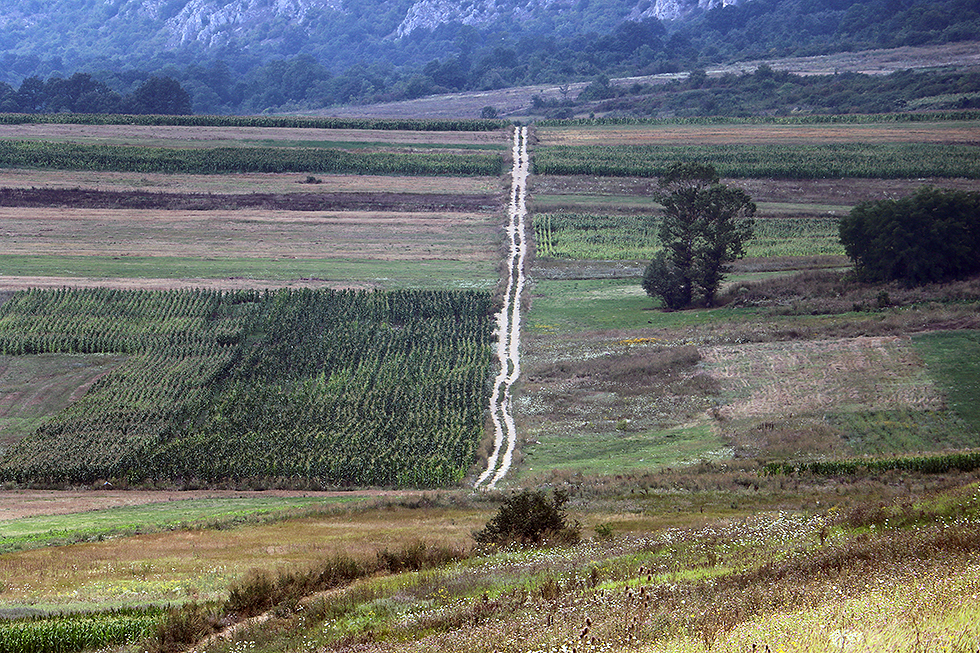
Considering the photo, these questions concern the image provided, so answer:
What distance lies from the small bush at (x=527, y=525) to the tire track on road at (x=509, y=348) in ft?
38.5

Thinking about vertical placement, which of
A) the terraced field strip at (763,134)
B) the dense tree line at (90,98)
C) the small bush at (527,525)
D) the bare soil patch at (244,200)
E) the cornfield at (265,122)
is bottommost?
the small bush at (527,525)

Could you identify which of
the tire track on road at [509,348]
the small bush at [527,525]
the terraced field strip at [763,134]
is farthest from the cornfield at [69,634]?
the terraced field strip at [763,134]

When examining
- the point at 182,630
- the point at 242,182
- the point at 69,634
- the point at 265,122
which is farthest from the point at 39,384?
the point at 265,122

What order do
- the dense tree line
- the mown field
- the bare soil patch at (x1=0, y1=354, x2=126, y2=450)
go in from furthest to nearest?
the dense tree line
the bare soil patch at (x1=0, y1=354, x2=126, y2=450)
the mown field

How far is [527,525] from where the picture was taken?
22.5 meters

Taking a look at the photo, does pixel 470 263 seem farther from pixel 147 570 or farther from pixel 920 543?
pixel 920 543

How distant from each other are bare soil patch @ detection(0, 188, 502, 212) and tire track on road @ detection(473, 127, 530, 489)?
4770 mm

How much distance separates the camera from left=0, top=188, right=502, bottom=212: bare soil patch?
3428 inches

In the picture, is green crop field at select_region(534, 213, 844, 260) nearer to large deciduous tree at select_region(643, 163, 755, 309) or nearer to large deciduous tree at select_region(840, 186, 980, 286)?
large deciduous tree at select_region(643, 163, 755, 309)

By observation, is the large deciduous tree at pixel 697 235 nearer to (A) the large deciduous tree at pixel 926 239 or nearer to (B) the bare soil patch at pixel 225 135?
(A) the large deciduous tree at pixel 926 239

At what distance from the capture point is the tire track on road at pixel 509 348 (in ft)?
127

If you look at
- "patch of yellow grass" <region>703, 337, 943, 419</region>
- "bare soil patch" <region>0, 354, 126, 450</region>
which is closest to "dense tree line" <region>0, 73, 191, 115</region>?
"bare soil patch" <region>0, 354, 126, 450</region>

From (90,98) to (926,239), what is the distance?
134 m

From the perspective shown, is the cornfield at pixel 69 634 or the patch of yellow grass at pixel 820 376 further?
the patch of yellow grass at pixel 820 376
